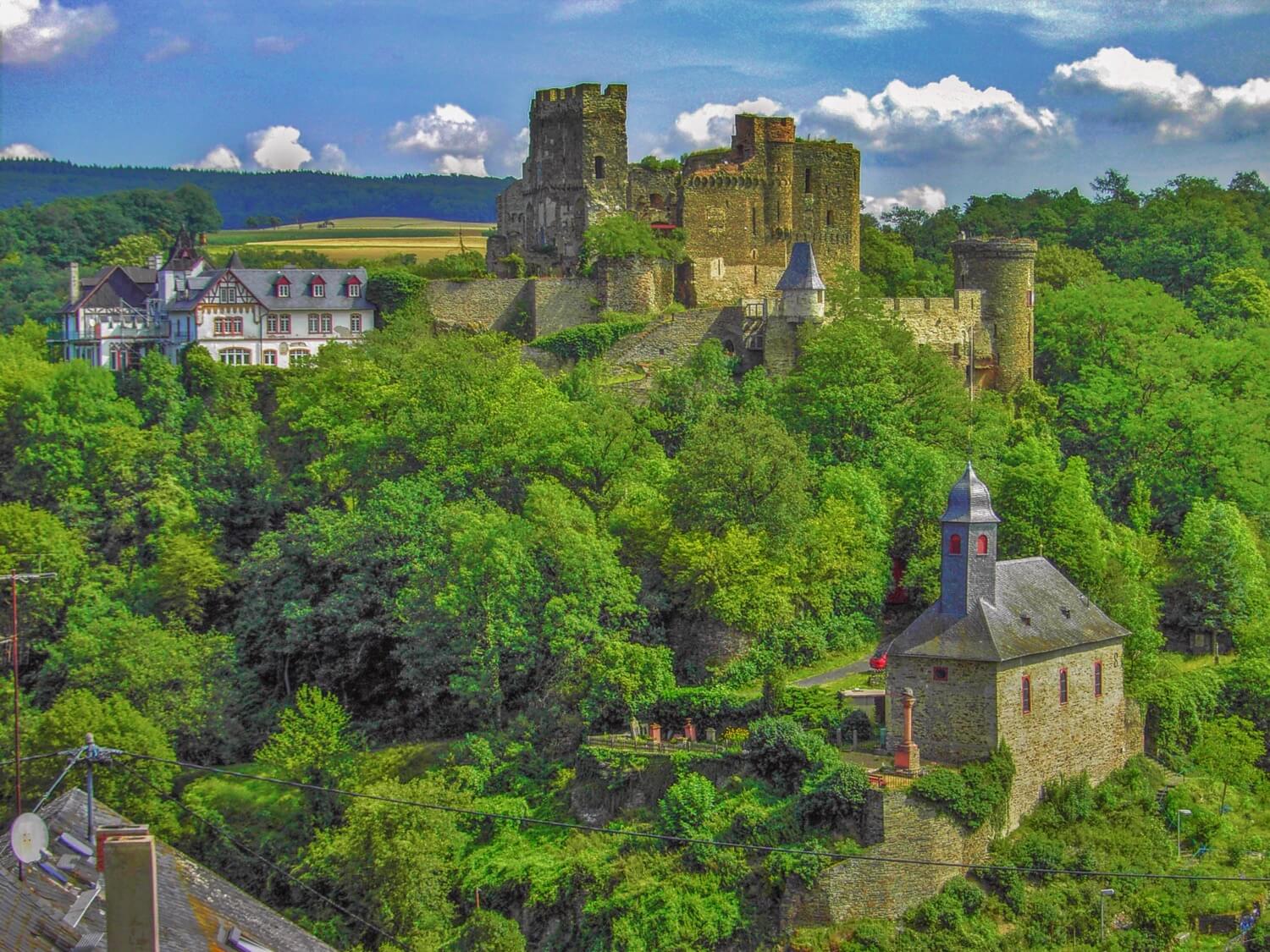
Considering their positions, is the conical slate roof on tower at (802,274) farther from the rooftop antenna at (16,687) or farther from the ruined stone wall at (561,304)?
the rooftop antenna at (16,687)

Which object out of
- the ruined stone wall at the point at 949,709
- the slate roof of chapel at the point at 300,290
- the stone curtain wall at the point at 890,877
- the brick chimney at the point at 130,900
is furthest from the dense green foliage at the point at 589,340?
the brick chimney at the point at 130,900

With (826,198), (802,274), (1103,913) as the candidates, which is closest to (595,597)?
(1103,913)

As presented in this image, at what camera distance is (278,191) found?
137m

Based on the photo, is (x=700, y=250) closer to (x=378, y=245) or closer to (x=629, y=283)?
(x=629, y=283)

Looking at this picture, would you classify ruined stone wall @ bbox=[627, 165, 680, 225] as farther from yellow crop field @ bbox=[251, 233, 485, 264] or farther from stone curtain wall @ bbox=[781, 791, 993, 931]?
stone curtain wall @ bbox=[781, 791, 993, 931]

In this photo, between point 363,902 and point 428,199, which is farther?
point 428,199

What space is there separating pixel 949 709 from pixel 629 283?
20712mm

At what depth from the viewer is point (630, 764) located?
32594 millimetres

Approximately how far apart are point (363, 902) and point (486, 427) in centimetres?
1222

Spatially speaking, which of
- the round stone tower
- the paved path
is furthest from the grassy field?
the paved path

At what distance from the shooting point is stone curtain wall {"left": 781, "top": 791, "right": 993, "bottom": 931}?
28.7m

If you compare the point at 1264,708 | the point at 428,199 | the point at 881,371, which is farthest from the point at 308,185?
the point at 1264,708

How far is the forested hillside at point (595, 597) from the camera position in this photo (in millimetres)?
30641

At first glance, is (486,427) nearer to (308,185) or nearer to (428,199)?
(428,199)
